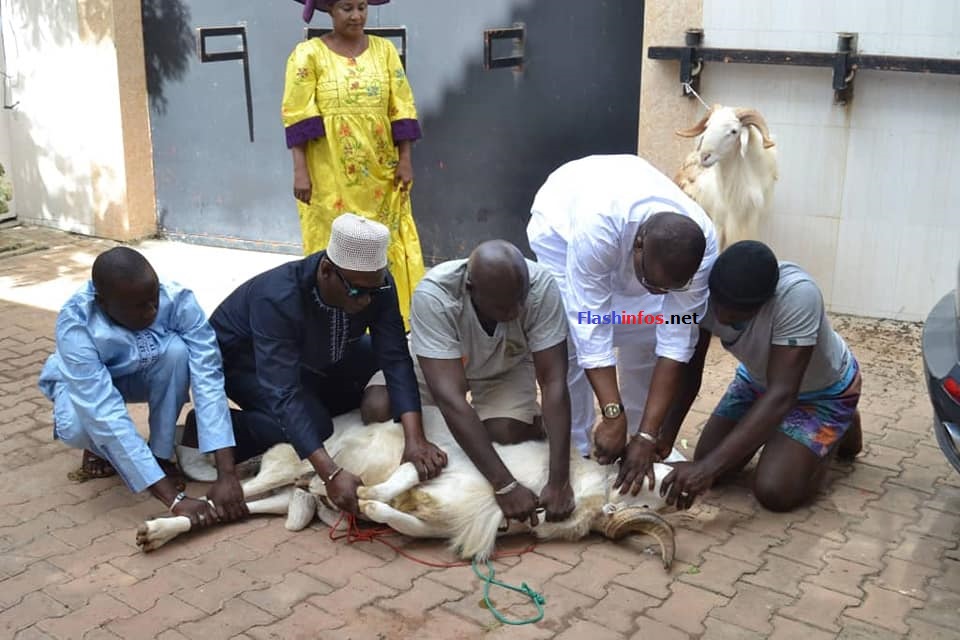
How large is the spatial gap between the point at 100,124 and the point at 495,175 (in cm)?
308

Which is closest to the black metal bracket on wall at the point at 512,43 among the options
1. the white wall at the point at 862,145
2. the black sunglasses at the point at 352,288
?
the white wall at the point at 862,145

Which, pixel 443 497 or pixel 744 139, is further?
pixel 744 139

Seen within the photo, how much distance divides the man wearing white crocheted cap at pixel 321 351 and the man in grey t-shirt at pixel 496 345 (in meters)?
0.20

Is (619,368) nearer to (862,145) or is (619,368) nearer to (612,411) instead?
(612,411)

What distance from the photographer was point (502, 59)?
22.7 feet

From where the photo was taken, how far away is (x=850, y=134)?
6.08 m

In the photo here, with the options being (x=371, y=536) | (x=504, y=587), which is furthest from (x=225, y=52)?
(x=504, y=587)

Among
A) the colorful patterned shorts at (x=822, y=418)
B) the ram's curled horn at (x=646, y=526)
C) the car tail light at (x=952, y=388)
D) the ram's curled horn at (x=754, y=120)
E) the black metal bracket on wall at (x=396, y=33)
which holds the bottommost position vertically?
the ram's curled horn at (x=646, y=526)

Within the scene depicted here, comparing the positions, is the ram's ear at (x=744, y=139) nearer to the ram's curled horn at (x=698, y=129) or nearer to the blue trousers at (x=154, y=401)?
the ram's curled horn at (x=698, y=129)

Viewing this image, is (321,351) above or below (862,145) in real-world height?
below

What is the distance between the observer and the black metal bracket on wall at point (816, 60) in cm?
577

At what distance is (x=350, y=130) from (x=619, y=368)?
5.88 ft

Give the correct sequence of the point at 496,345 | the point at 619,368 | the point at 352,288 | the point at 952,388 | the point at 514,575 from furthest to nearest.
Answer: the point at 619,368
the point at 496,345
the point at 352,288
the point at 514,575
the point at 952,388

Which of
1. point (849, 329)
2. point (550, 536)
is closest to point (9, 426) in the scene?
point (550, 536)
